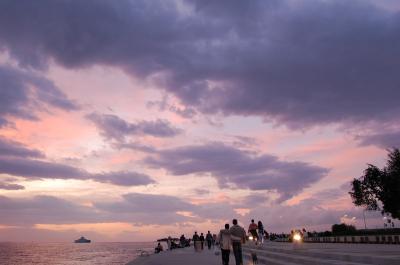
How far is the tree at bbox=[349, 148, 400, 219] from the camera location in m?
67.3

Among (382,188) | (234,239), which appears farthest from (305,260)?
(382,188)

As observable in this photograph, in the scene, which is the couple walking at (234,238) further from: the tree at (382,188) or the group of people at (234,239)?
the tree at (382,188)

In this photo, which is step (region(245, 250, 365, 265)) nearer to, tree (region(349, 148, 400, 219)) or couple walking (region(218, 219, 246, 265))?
couple walking (region(218, 219, 246, 265))

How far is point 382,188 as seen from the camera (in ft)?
237

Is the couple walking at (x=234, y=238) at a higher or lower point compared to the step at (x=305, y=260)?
higher

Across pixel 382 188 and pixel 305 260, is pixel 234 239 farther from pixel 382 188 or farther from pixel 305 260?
pixel 382 188

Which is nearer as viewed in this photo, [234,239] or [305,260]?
[234,239]

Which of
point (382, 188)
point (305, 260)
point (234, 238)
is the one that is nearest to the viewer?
point (234, 238)

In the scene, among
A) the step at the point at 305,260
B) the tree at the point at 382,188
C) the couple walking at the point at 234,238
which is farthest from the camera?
the tree at the point at 382,188

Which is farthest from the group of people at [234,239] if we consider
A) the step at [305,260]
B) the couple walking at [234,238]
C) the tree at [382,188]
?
Answer: the tree at [382,188]

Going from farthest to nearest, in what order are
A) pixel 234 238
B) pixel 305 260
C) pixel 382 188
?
pixel 382 188, pixel 305 260, pixel 234 238

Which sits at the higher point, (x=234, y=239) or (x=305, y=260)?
(x=234, y=239)

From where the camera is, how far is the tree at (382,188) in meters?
67.3

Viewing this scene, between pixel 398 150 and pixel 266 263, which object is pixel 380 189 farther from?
pixel 266 263
